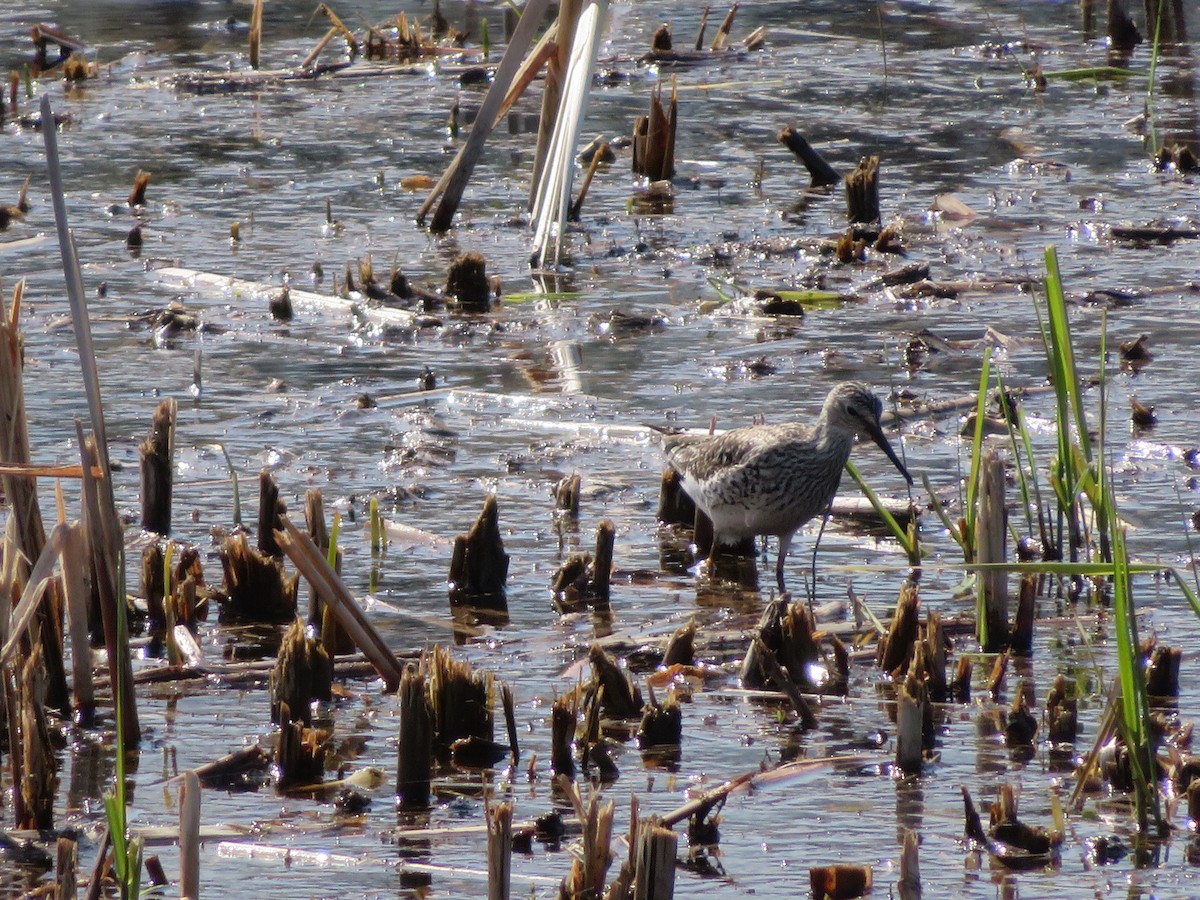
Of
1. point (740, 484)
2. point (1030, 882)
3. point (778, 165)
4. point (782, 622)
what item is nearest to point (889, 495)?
point (740, 484)

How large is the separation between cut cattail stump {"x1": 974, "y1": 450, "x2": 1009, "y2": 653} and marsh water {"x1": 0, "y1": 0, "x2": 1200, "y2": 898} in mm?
188

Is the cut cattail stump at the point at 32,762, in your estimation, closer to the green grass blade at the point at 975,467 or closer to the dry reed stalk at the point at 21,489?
the dry reed stalk at the point at 21,489

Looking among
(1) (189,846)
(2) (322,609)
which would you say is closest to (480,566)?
(2) (322,609)

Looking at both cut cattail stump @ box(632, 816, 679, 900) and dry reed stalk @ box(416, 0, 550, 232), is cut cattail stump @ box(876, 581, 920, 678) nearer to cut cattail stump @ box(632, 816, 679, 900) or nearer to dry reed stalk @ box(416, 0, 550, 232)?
cut cattail stump @ box(632, 816, 679, 900)

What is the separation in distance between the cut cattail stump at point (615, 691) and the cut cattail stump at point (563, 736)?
34 cm

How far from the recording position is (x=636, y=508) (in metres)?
7.38

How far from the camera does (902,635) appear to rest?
5.54 meters

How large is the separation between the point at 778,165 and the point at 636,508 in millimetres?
6055

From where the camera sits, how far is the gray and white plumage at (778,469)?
22.1 feet

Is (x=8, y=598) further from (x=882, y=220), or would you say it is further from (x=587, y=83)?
(x=882, y=220)

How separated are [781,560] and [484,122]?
401 centimetres

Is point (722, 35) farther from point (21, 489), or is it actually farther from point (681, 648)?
point (21, 489)

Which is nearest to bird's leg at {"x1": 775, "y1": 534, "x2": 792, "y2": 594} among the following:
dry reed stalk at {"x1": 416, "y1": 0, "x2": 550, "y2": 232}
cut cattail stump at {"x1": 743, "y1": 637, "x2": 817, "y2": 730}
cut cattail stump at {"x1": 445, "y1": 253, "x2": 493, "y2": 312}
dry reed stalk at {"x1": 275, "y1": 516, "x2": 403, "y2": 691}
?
cut cattail stump at {"x1": 743, "y1": 637, "x2": 817, "y2": 730}

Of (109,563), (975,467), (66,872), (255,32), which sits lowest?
(66,872)
